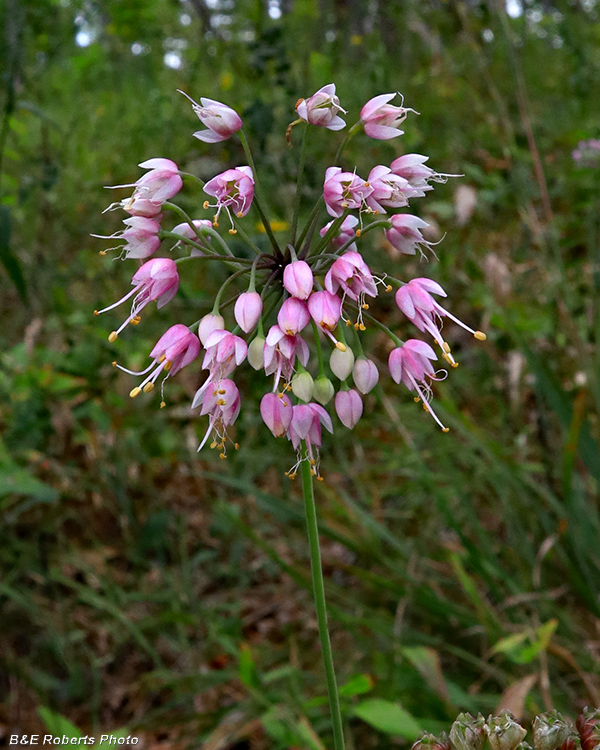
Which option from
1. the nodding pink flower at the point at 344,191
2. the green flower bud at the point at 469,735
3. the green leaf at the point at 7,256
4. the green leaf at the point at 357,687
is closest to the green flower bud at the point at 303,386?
the nodding pink flower at the point at 344,191

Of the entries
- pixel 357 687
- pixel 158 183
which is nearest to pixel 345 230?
pixel 158 183

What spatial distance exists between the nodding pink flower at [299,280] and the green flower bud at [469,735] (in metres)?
0.61

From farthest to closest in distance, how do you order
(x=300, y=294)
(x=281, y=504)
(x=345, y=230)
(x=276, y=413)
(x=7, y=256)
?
1. (x=281, y=504)
2. (x=7, y=256)
3. (x=345, y=230)
4. (x=276, y=413)
5. (x=300, y=294)

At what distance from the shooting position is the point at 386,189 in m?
1.14

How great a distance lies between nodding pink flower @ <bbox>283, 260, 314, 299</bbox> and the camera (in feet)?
3.44

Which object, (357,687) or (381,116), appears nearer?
(381,116)

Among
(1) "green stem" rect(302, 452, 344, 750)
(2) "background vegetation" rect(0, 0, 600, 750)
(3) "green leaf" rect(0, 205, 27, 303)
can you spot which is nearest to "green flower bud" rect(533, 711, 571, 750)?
(1) "green stem" rect(302, 452, 344, 750)

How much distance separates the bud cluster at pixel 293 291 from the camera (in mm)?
1097

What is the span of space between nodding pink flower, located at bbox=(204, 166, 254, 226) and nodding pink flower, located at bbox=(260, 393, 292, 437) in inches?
12.2

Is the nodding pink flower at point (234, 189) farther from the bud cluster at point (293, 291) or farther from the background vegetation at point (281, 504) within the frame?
the background vegetation at point (281, 504)

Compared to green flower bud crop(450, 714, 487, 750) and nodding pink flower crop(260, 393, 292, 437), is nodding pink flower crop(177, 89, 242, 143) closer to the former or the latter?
nodding pink flower crop(260, 393, 292, 437)

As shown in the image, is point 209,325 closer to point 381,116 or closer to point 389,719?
point 381,116

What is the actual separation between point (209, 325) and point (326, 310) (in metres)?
0.21

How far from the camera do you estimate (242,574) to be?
3.00 meters
